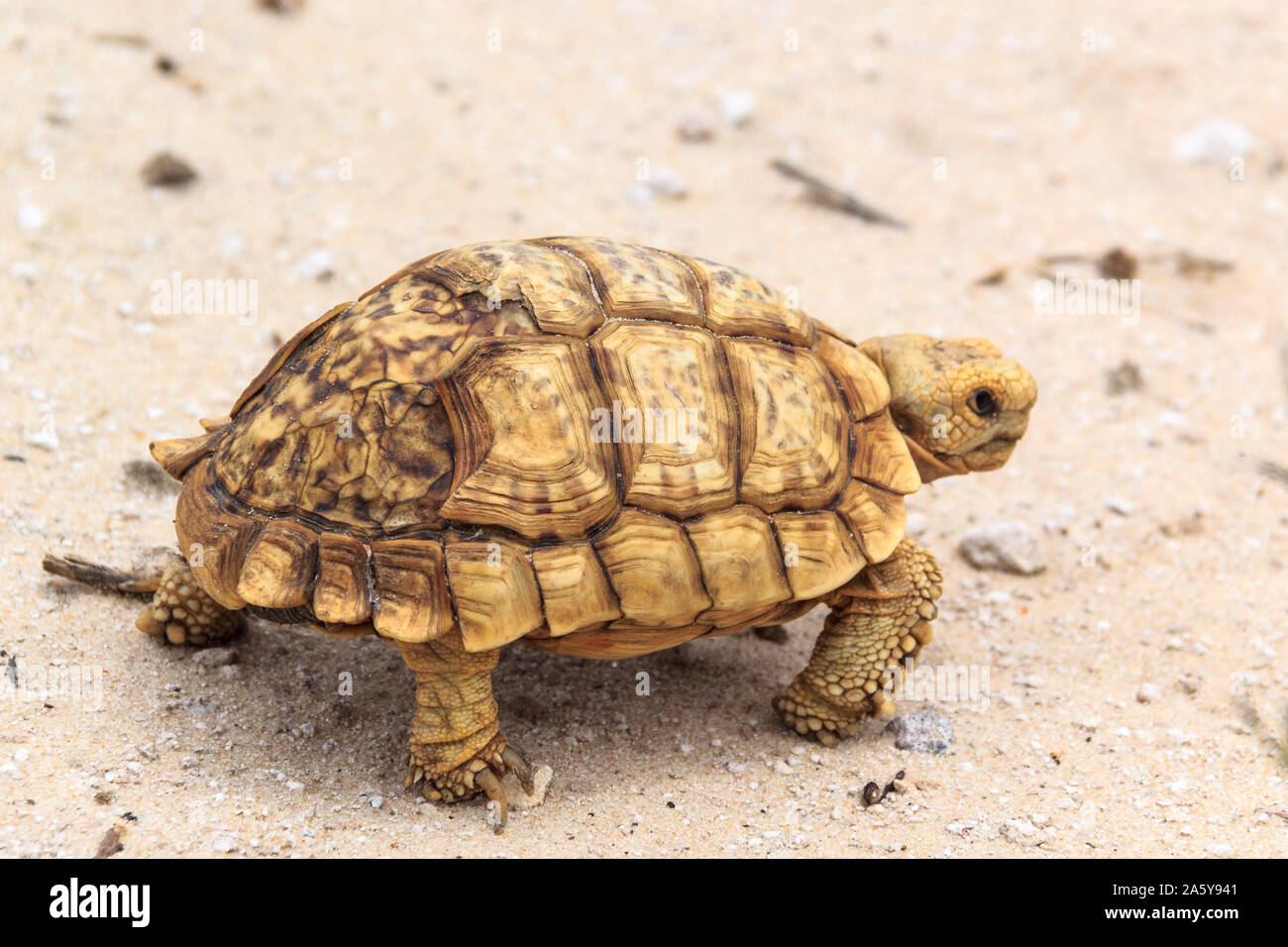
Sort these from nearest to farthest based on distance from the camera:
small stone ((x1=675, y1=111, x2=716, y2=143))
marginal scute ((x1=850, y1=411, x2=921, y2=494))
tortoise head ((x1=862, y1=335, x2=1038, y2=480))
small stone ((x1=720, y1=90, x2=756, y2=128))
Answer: marginal scute ((x1=850, y1=411, x2=921, y2=494)), tortoise head ((x1=862, y1=335, x2=1038, y2=480)), small stone ((x1=675, y1=111, x2=716, y2=143)), small stone ((x1=720, y1=90, x2=756, y2=128))

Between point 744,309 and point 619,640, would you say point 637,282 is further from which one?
point 619,640

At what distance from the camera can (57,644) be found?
13.4 feet

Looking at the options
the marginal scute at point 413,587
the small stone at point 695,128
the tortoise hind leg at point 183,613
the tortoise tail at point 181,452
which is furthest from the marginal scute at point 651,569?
the small stone at point 695,128

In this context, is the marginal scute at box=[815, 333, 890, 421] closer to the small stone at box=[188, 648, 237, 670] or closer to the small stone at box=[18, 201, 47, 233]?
the small stone at box=[188, 648, 237, 670]

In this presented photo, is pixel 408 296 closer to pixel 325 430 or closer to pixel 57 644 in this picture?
pixel 325 430

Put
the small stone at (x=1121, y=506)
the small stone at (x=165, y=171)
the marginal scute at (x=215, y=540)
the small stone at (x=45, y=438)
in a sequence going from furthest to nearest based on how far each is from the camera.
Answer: the small stone at (x=165, y=171)
the small stone at (x=1121, y=506)
the small stone at (x=45, y=438)
the marginal scute at (x=215, y=540)

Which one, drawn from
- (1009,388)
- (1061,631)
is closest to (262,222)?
(1009,388)

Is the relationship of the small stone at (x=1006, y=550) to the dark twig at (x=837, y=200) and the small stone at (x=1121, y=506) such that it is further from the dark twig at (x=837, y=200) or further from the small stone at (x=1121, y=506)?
the dark twig at (x=837, y=200)

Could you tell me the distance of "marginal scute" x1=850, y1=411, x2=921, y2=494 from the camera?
4098 millimetres

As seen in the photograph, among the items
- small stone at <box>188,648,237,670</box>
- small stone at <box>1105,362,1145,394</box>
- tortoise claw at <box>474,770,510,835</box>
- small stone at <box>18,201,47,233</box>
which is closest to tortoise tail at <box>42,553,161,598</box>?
small stone at <box>188,648,237,670</box>

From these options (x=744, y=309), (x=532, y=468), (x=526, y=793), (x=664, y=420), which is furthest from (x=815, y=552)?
(x=526, y=793)

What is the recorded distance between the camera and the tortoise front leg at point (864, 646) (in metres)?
4.20

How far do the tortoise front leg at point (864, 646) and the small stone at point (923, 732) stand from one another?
0.13 metres

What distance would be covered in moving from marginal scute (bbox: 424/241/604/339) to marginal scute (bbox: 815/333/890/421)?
3.23 ft
